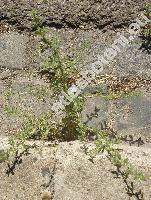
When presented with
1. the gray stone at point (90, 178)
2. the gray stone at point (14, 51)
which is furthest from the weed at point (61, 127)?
the gray stone at point (14, 51)

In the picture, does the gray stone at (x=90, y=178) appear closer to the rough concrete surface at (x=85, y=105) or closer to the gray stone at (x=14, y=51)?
the rough concrete surface at (x=85, y=105)

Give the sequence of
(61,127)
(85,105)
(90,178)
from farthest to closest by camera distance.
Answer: (85,105)
(61,127)
(90,178)

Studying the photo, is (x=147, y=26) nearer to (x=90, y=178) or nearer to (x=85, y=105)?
(x=85, y=105)

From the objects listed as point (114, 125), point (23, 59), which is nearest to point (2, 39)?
point (23, 59)

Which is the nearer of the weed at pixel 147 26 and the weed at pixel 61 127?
the weed at pixel 61 127

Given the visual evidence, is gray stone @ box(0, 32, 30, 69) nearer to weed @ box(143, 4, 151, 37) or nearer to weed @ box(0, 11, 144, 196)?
weed @ box(0, 11, 144, 196)

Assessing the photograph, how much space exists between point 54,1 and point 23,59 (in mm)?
493

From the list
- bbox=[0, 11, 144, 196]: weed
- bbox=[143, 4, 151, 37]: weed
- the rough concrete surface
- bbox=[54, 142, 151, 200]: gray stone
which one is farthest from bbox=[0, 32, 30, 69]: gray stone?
bbox=[54, 142, 151, 200]: gray stone

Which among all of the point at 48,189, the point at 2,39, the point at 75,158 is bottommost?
the point at 48,189

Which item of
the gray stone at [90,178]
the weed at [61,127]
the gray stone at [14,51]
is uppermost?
the gray stone at [14,51]

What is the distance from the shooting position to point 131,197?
2.49 metres

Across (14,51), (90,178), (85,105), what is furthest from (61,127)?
(14,51)

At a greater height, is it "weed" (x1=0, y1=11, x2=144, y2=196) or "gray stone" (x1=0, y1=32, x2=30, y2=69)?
"gray stone" (x1=0, y1=32, x2=30, y2=69)

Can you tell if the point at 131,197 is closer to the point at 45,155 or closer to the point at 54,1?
the point at 45,155
